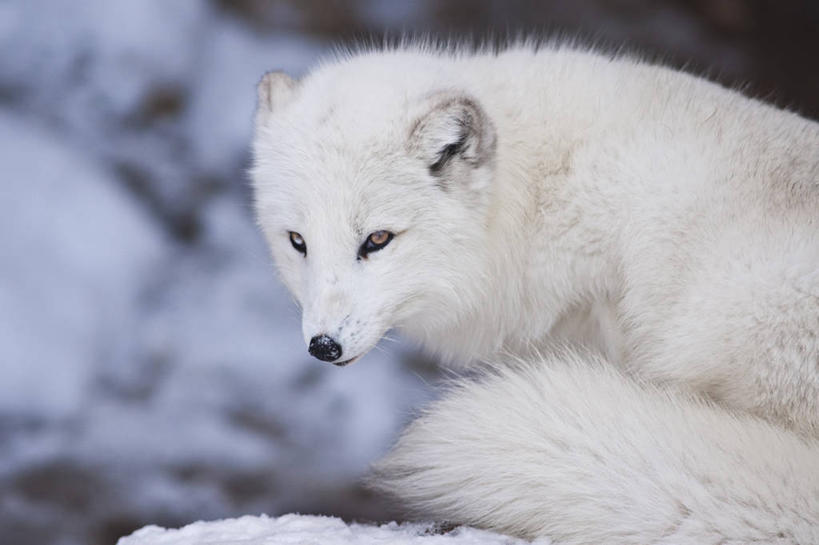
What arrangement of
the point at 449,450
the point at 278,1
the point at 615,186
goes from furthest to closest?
the point at 278,1 < the point at 615,186 < the point at 449,450

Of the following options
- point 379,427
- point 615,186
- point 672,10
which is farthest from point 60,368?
point 672,10

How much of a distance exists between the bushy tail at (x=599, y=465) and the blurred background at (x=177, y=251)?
1016 mm

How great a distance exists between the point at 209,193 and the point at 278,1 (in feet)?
2.44

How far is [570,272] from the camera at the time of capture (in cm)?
206

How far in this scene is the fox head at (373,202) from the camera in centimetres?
184

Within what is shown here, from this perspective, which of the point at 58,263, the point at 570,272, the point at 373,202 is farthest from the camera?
the point at 58,263

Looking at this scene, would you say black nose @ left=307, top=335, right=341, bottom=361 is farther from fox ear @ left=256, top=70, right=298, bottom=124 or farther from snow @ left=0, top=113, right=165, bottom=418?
snow @ left=0, top=113, right=165, bottom=418

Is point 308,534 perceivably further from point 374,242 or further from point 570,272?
point 570,272

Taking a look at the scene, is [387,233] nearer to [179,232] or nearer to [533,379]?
[533,379]

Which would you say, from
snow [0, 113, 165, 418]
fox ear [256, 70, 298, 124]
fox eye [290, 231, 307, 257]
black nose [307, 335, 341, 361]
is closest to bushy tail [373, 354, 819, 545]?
black nose [307, 335, 341, 361]

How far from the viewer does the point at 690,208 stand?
1.90m

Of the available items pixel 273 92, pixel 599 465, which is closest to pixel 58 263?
pixel 273 92

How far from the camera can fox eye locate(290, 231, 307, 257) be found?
195cm

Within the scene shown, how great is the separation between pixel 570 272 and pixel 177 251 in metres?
1.64
